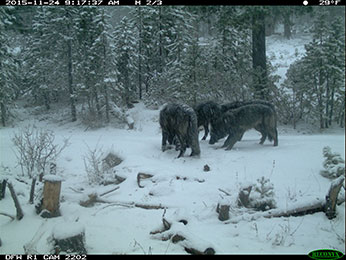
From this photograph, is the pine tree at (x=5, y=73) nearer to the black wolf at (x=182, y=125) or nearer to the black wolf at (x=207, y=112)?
the black wolf at (x=182, y=125)

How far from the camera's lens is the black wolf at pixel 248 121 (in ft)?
25.3

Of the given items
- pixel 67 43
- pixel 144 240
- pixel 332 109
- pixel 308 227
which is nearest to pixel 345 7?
pixel 308 227

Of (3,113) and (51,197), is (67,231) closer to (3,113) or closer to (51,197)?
(51,197)

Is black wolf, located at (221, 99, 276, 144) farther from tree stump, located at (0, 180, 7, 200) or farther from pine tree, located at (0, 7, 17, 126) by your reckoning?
pine tree, located at (0, 7, 17, 126)

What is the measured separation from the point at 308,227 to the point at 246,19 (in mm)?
3225

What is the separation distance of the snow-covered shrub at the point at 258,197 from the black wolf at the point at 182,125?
257 centimetres

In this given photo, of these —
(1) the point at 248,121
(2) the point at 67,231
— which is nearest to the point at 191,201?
(2) the point at 67,231

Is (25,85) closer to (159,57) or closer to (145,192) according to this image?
(159,57)

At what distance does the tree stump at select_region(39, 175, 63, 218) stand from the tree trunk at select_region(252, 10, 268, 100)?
13.3 ft

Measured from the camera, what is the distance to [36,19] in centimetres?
792

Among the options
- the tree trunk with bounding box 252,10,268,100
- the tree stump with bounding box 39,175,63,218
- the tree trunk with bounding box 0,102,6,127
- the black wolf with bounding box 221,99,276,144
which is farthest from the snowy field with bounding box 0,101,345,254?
the tree trunk with bounding box 0,102,6,127

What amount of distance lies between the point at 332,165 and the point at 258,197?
162cm

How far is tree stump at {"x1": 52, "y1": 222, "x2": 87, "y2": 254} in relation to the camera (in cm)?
364
